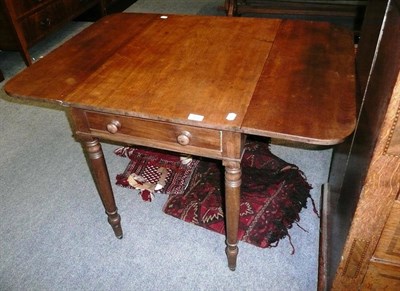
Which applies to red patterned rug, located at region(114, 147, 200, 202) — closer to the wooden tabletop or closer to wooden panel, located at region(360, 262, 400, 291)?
the wooden tabletop

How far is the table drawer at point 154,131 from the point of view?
3.55 ft

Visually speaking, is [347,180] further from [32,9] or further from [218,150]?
[32,9]

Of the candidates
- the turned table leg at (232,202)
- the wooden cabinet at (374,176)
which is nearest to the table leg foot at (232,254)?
the turned table leg at (232,202)

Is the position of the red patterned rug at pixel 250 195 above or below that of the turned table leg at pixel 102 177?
below

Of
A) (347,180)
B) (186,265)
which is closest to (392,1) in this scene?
(347,180)

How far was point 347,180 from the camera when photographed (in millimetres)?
1215

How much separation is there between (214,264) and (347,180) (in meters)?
0.71

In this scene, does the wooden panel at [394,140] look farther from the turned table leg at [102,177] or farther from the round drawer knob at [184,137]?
the turned table leg at [102,177]

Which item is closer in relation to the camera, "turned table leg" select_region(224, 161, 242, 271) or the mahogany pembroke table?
the mahogany pembroke table

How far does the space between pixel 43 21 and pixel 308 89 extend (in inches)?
115

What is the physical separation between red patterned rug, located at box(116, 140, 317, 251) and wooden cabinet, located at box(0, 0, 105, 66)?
1.78 metres

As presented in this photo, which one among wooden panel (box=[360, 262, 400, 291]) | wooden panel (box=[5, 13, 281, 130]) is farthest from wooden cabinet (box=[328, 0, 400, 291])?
wooden panel (box=[5, 13, 281, 130])

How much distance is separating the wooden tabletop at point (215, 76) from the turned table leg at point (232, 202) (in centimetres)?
21

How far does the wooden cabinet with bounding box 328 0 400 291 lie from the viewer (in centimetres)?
81
